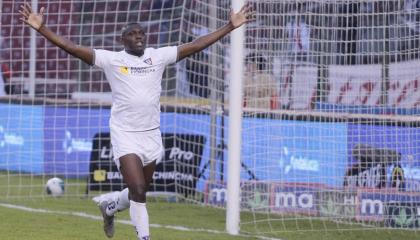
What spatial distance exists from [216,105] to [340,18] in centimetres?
256

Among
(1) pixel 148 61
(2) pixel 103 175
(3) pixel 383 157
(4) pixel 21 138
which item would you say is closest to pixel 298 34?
(3) pixel 383 157

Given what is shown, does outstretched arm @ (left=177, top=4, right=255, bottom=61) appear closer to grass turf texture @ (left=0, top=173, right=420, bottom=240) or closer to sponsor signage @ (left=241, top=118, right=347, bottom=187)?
grass turf texture @ (left=0, top=173, right=420, bottom=240)

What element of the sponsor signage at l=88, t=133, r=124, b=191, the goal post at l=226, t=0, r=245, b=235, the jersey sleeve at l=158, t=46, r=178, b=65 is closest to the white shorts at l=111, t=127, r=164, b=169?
the jersey sleeve at l=158, t=46, r=178, b=65

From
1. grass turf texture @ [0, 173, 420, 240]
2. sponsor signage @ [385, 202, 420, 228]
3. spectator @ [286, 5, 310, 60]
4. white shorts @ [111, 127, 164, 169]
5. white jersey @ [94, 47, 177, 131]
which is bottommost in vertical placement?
grass turf texture @ [0, 173, 420, 240]

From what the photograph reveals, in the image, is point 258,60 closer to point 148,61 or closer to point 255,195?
point 255,195

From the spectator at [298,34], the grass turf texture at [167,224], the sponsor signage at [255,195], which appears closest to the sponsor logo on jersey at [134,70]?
the grass turf texture at [167,224]

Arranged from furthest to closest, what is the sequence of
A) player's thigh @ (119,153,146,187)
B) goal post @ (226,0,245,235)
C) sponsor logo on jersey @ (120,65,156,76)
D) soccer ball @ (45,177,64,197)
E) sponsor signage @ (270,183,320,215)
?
soccer ball @ (45,177,64,197) → sponsor signage @ (270,183,320,215) → goal post @ (226,0,245,235) → sponsor logo on jersey @ (120,65,156,76) → player's thigh @ (119,153,146,187)

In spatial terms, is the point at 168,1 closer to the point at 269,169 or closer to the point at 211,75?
the point at 211,75

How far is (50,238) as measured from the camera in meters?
10.4

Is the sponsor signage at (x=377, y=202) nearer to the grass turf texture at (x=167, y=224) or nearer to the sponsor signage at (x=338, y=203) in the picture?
the sponsor signage at (x=338, y=203)

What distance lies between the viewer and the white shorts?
916 cm

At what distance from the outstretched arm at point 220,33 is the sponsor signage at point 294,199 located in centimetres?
352

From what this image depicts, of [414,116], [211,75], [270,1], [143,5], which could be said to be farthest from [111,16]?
[414,116]

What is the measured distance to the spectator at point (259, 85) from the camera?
39.4 ft
